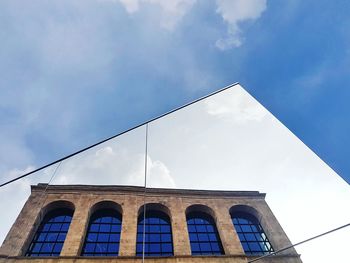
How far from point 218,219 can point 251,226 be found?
5.01 feet

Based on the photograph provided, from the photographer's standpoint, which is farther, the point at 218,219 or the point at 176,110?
the point at 218,219

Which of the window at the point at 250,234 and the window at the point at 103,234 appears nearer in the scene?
the window at the point at 103,234

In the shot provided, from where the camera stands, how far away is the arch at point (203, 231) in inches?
378

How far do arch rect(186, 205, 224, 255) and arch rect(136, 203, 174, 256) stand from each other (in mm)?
903

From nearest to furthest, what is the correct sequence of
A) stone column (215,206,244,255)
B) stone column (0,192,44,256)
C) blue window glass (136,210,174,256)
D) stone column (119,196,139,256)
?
stone column (0,192,44,256) → stone column (119,196,139,256) → stone column (215,206,244,255) → blue window glass (136,210,174,256)

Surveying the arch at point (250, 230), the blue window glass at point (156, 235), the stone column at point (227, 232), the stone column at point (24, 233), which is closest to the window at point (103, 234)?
the blue window glass at point (156, 235)

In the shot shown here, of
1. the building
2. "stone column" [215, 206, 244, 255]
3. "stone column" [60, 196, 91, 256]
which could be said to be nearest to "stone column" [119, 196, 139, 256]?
the building

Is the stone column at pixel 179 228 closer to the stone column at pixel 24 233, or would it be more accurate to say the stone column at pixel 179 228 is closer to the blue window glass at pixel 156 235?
the blue window glass at pixel 156 235

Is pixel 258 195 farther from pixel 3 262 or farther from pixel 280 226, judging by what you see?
pixel 3 262

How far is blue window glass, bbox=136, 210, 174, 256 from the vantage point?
30.6 ft

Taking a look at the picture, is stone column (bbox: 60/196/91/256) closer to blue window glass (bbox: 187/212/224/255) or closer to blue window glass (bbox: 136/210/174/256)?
blue window glass (bbox: 136/210/174/256)

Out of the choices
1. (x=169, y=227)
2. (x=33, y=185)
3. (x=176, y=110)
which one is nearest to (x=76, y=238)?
(x=169, y=227)

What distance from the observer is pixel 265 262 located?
4160 mm

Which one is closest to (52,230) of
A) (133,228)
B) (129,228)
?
(129,228)
